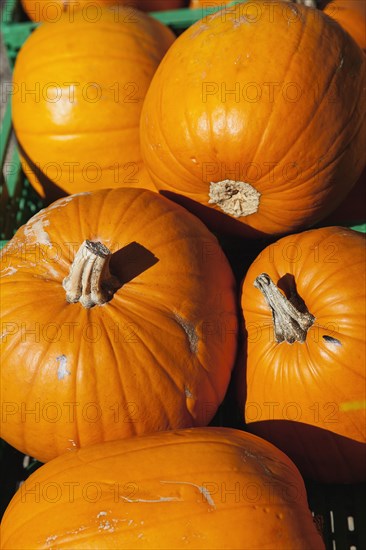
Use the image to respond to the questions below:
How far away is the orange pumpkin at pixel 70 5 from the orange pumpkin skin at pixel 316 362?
1.65 m

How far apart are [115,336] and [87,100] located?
3.13 feet

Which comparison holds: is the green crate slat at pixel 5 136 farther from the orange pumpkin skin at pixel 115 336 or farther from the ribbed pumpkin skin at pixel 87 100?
the orange pumpkin skin at pixel 115 336

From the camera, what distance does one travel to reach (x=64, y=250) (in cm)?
177

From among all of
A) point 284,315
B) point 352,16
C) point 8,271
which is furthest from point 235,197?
point 352,16

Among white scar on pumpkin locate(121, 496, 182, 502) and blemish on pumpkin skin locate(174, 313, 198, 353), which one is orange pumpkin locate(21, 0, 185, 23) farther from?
white scar on pumpkin locate(121, 496, 182, 502)

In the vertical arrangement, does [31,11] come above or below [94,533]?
above

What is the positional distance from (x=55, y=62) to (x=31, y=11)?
1.05 meters

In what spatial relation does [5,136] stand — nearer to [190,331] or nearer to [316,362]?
[190,331]

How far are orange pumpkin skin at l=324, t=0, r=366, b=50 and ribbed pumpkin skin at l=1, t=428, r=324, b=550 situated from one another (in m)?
1.76

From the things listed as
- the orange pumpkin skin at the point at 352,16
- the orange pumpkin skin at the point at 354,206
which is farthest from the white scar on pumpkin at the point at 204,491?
the orange pumpkin skin at the point at 352,16

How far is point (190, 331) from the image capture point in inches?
67.1

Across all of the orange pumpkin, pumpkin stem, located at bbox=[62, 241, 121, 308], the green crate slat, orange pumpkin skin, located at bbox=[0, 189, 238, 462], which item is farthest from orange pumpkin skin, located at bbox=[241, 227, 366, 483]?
the orange pumpkin

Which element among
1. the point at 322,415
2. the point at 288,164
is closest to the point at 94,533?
the point at 322,415

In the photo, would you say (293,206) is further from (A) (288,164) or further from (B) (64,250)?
(B) (64,250)
